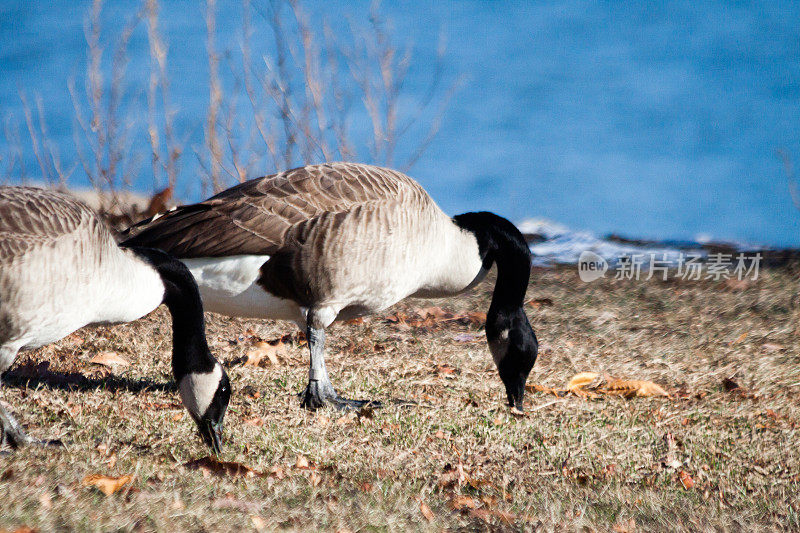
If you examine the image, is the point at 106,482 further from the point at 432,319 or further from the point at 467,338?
the point at 432,319

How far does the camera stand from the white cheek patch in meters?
4.36

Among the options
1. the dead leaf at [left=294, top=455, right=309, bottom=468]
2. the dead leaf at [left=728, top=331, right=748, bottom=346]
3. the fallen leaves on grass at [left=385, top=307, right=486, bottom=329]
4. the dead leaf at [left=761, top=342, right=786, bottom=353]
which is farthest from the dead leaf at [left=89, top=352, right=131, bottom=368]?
the dead leaf at [left=761, top=342, right=786, bottom=353]

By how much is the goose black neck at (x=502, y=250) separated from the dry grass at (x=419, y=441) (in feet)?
2.64

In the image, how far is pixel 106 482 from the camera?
11.5ft

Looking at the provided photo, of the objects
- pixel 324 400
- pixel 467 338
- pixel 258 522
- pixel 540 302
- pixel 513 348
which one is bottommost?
pixel 258 522

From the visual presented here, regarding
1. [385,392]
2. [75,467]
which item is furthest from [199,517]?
[385,392]

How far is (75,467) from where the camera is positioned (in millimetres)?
3787

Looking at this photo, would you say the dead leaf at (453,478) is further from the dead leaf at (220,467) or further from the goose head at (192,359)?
the goose head at (192,359)

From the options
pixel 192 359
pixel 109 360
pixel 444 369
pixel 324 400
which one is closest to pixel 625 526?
pixel 324 400

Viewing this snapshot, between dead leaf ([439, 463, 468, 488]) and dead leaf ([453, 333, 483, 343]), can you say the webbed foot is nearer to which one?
dead leaf ([439, 463, 468, 488])

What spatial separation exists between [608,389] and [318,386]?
7.76 feet

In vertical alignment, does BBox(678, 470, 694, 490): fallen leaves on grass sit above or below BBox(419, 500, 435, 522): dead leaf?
above

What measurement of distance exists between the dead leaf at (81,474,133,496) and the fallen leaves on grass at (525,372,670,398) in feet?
11.5

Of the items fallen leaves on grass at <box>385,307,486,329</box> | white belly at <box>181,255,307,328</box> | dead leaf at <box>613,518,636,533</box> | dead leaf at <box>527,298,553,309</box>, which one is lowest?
dead leaf at <box>613,518,636,533</box>
